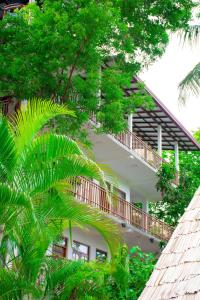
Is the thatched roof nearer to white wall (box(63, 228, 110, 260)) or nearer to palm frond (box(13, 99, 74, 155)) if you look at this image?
palm frond (box(13, 99, 74, 155))

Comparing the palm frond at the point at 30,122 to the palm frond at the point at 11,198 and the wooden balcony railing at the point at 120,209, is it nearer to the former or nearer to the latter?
the palm frond at the point at 11,198

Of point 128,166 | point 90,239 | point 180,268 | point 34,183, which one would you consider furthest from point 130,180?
point 180,268

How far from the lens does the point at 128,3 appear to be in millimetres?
16422

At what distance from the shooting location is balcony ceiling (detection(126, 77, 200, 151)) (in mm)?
27438

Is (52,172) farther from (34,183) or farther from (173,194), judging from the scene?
(173,194)

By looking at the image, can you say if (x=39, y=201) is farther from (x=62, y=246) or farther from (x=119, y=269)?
(x=62, y=246)

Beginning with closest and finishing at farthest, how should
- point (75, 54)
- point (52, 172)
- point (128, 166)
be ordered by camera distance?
point (52, 172) → point (75, 54) → point (128, 166)

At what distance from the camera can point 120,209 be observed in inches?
943

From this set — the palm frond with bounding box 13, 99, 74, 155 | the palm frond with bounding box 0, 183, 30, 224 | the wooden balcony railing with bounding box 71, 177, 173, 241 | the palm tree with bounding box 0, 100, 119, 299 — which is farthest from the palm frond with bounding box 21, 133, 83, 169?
the wooden balcony railing with bounding box 71, 177, 173, 241

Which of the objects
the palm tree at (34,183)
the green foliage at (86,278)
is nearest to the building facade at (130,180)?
the green foliage at (86,278)

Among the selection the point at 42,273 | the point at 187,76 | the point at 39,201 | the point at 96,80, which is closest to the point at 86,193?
the point at 187,76

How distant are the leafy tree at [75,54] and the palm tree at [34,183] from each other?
4951mm

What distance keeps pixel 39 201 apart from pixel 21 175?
0.62 meters

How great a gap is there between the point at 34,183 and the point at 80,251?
13.5 meters
